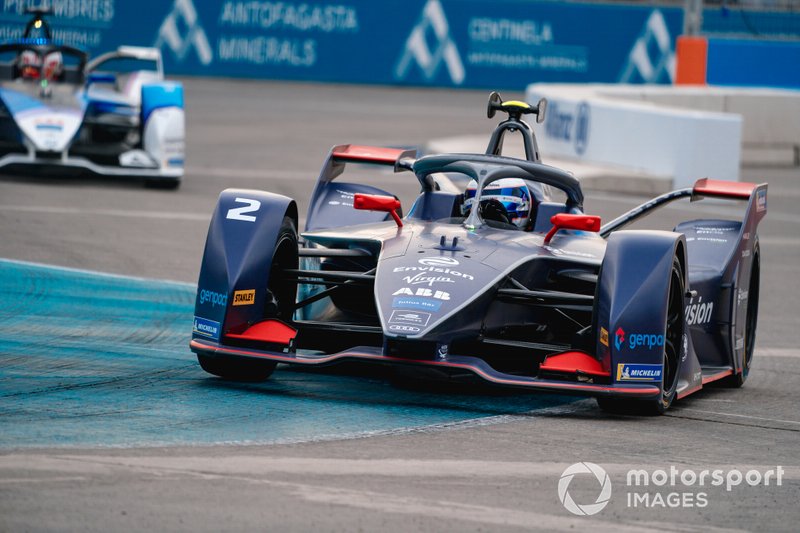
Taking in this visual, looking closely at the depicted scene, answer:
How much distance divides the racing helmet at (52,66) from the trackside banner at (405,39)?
635 inches

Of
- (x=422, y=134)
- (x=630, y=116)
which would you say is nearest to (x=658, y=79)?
(x=422, y=134)

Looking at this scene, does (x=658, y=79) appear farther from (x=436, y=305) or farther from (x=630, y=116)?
(x=436, y=305)

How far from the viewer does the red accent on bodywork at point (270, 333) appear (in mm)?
7570

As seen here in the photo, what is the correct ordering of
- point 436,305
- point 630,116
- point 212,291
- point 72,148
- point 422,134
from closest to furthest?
point 436,305 < point 212,291 < point 72,148 < point 630,116 < point 422,134

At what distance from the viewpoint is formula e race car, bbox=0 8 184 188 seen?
54.5ft

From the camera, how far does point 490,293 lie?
7.45m

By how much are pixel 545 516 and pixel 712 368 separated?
3614mm

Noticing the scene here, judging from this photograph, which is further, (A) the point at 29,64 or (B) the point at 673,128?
(B) the point at 673,128

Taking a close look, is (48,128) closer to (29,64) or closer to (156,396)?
(29,64)

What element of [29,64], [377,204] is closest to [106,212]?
[29,64]

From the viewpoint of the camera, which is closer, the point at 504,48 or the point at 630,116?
the point at 630,116

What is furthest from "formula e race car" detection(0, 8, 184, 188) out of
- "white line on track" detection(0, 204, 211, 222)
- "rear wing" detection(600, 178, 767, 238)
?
"rear wing" detection(600, 178, 767, 238)

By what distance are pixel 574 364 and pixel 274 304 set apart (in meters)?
1.72

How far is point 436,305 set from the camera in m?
7.19
